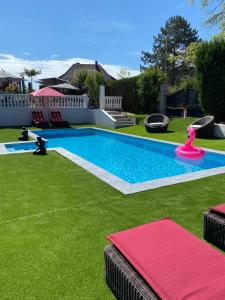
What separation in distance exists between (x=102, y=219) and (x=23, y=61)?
52.5 meters

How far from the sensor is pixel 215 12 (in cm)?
1655

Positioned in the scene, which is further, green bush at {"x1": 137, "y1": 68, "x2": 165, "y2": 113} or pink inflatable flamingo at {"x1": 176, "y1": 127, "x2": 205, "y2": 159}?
green bush at {"x1": 137, "y1": 68, "x2": 165, "y2": 113}

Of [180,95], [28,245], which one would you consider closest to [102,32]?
[180,95]

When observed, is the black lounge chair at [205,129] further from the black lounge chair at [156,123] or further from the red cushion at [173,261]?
the red cushion at [173,261]

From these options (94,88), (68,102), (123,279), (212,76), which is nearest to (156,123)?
(212,76)

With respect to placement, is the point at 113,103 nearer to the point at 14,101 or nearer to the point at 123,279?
the point at 14,101

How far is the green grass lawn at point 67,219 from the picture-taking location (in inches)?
110

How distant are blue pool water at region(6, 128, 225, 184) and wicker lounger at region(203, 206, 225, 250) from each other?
A: 3595 mm

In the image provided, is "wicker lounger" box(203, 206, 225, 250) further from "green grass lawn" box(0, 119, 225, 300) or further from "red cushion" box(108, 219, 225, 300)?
"red cushion" box(108, 219, 225, 300)

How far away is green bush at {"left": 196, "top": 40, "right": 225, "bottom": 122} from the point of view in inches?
542

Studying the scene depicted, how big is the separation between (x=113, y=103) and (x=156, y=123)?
6.23m

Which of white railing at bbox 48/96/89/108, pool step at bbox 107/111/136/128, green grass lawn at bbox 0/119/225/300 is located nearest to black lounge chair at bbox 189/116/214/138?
pool step at bbox 107/111/136/128

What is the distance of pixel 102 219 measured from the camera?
4199 mm

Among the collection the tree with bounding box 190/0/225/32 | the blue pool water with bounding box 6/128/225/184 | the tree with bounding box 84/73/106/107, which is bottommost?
the blue pool water with bounding box 6/128/225/184
